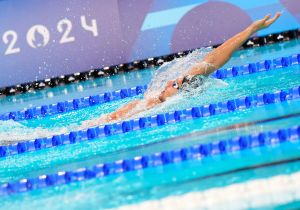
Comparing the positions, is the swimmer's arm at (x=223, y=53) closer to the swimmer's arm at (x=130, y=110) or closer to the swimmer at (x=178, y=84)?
the swimmer at (x=178, y=84)

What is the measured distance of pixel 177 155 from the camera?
4477mm

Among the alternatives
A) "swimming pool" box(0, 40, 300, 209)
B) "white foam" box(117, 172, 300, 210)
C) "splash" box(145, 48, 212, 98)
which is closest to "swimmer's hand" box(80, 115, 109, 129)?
"swimming pool" box(0, 40, 300, 209)

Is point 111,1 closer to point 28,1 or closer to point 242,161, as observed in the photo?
point 28,1

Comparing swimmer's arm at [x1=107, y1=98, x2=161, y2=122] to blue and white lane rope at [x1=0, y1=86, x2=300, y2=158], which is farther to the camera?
swimmer's arm at [x1=107, y1=98, x2=161, y2=122]

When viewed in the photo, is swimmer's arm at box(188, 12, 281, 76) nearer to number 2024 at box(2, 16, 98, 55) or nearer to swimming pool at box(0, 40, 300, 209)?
swimming pool at box(0, 40, 300, 209)

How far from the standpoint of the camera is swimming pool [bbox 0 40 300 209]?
3.72 m

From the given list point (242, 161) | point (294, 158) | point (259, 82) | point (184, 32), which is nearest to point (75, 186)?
point (242, 161)

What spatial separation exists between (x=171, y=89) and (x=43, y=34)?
3822 mm

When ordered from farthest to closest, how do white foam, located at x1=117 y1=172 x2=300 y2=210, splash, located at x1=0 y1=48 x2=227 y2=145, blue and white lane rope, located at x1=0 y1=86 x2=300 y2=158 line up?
splash, located at x1=0 y1=48 x2=227 y2=145, blue and white lane rope, located at x1=0 y1=86 x2=300 y2=158, white foam, located at x1=117 y1=172 x2=300 y2=210

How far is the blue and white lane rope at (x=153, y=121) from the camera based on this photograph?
5.63m

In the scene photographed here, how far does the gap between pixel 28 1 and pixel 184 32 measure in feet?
6.69

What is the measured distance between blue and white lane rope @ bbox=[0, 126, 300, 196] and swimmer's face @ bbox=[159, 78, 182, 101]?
1.50 metres

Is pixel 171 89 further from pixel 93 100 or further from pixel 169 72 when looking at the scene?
pixel 93 100

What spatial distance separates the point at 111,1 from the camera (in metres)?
9.43
